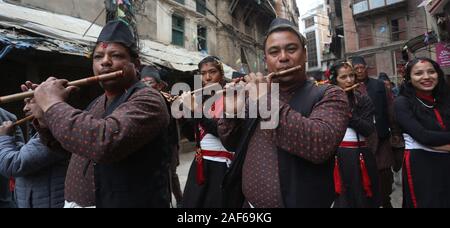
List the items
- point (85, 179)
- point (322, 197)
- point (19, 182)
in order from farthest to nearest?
point (19, 182), point (85, 179), point (322, 197)

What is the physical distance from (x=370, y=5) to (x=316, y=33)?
2244 centimetres

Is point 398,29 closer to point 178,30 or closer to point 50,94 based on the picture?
point 178,30

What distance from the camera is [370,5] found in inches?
936

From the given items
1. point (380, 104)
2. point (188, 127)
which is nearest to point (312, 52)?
point (380, 104)

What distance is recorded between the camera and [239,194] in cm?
186

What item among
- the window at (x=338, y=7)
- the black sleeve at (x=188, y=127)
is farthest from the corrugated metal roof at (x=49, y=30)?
the window at (x=338, y=7)

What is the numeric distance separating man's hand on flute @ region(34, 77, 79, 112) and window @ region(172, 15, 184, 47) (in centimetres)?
1189

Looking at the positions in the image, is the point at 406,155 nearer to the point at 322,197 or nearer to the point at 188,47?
the point at 322,197

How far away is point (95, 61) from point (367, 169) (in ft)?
9.54

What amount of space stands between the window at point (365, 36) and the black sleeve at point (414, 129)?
2502 centimetres

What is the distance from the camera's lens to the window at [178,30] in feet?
42.9

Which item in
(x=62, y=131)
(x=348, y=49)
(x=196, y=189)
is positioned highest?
(x=348, y=49)

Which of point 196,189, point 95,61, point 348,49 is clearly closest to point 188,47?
point 196,189

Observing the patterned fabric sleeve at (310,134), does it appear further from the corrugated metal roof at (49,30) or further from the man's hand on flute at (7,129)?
the corrugated metal roof at (49,30)
